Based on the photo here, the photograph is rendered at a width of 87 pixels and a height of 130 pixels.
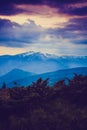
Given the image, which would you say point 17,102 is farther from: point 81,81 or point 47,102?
point 81,81

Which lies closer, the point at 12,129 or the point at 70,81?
the point at 12,129

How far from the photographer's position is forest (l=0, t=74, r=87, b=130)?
2162cm

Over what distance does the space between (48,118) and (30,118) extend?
3.68 feet

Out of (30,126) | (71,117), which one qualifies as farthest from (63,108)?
(30,126)

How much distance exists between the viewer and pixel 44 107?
895 inches

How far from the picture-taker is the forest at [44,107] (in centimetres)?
2162

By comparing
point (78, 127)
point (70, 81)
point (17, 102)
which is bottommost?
point (78, 127)

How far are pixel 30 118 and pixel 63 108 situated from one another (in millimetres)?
2234

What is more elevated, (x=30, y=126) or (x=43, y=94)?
(x=43, y=94)

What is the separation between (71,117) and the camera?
71.6ft

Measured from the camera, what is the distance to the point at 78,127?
21500 millimetres

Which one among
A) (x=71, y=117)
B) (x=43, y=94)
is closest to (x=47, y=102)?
(x=43, y=94)

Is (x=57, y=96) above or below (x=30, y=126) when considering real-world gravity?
above

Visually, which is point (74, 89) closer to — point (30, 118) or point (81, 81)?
point (81, 81)
